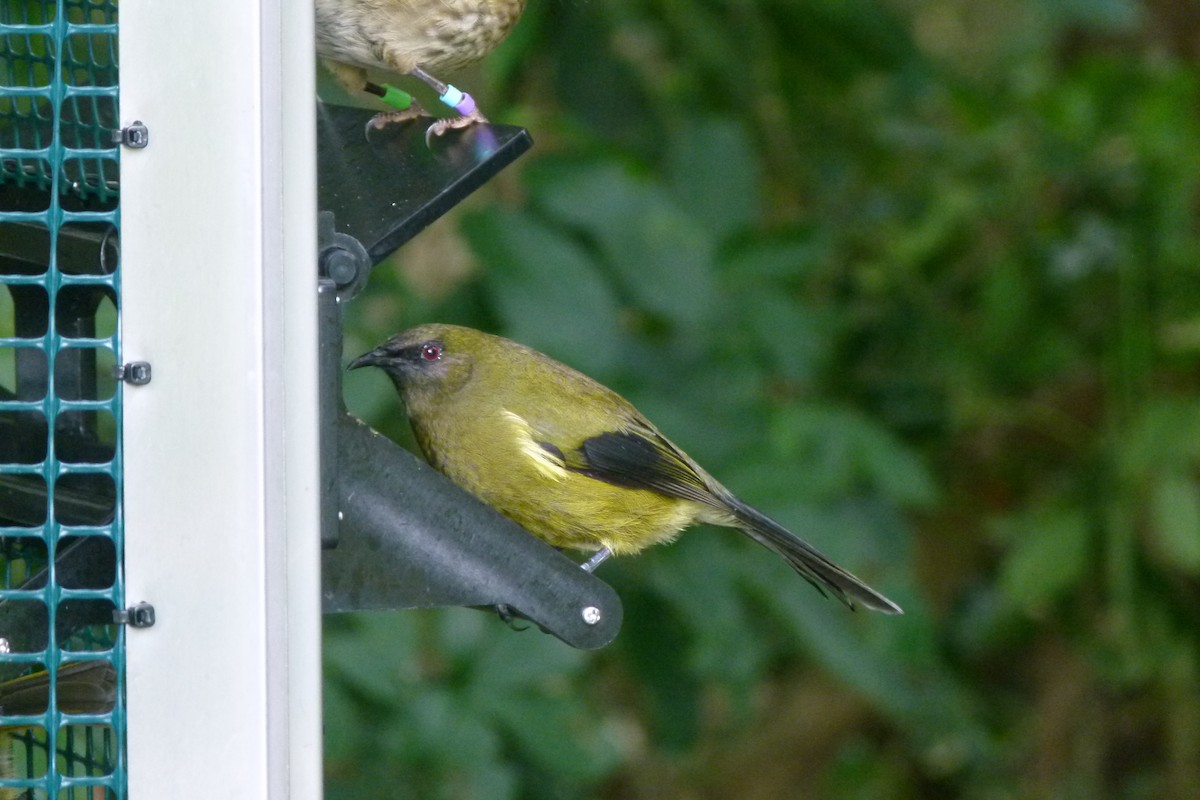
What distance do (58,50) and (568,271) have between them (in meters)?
2.45

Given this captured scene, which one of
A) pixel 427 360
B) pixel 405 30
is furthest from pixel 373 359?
pixel 405 30

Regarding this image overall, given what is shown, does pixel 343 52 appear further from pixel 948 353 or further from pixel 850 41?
pixel 948 353

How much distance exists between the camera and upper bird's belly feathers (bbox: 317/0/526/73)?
9.84 feet

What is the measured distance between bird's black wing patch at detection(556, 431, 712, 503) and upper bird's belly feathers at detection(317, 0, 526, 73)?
1.07 meters

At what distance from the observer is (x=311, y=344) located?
2.24m

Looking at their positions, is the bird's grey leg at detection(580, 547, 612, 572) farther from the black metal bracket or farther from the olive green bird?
the black metal bracket

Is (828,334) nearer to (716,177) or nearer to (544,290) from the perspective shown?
(716,177)

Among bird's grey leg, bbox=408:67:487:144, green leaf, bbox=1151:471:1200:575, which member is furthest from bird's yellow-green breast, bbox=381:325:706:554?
green leaf, bbox=1151:471:1200:575

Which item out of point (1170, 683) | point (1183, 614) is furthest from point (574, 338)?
point (1170, 683)

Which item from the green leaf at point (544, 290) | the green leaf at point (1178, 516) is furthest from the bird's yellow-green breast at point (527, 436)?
the green leaf at point (1178, 516)

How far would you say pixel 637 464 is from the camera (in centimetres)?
380

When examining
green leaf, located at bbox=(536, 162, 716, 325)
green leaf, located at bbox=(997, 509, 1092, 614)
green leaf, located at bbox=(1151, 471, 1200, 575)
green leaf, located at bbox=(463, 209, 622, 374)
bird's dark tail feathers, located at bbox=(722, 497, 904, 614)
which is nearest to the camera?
bird's dark tail feathers, located at bbox=(722, 497, 904, 614)

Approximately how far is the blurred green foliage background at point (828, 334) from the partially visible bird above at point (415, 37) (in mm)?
1427

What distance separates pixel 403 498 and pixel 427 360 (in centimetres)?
124
